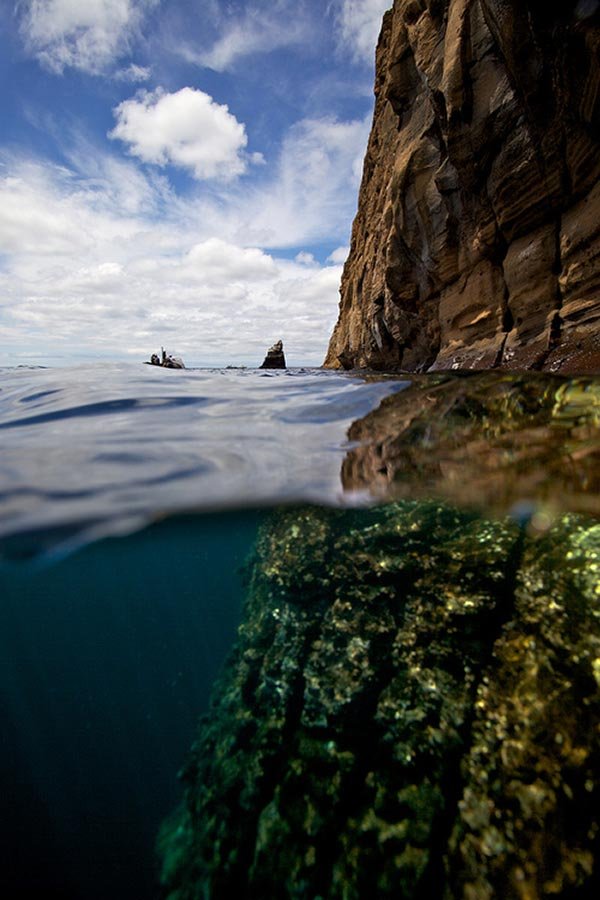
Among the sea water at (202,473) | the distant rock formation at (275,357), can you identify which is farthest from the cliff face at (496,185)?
the distant rock formation at (275,357)

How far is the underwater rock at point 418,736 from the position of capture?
2.60 m

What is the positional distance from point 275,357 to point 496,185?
31344 mm

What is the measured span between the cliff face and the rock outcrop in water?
612 cm

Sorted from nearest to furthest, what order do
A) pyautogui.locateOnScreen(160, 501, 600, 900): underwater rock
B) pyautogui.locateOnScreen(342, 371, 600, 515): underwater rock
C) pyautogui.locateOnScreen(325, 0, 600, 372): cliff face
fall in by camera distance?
pyautogui.locateOnScreen(160, 501, 600, 900): underwater rock < pyautogui.locateOnScreen(342, 371, 600, 515): underwater rock < pyautogui.locateOnScreen(325, 0, 600, 372): cliff face

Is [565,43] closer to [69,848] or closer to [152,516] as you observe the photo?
[152,516]

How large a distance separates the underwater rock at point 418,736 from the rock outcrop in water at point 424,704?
0.01 metres

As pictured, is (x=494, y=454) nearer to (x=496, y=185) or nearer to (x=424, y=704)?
(x=424, y=704)

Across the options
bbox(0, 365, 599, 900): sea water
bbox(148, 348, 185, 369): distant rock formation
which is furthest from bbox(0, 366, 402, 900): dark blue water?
bbox(148, 348, 185, 369): distant rock formation

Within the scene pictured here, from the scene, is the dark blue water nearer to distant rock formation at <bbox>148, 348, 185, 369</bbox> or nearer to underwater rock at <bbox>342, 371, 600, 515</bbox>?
underwater rock at <bbox>342, 371, 600, 515</bbox>

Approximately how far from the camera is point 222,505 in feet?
16.2

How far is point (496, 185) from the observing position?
11.3 metres

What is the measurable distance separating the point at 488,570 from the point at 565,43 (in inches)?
436

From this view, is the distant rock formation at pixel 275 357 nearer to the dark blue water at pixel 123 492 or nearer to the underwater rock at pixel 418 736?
the dark blue water at pixel 123 492

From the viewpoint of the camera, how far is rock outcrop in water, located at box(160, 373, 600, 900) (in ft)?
8.66
